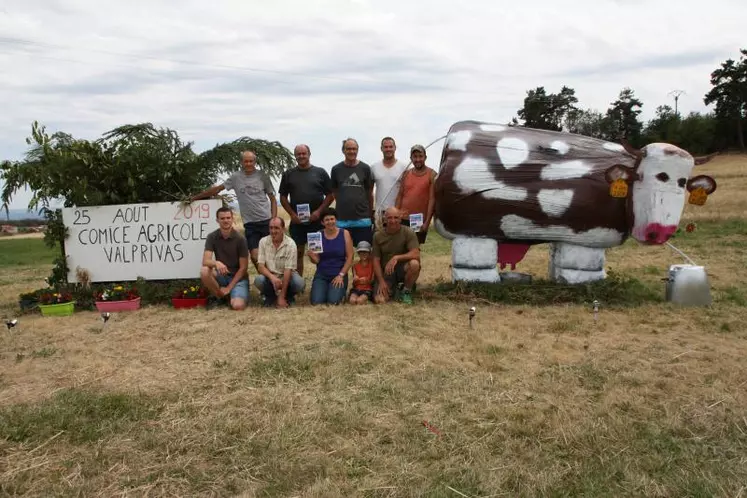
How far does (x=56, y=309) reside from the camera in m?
5.82

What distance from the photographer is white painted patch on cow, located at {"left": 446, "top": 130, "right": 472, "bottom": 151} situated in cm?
582

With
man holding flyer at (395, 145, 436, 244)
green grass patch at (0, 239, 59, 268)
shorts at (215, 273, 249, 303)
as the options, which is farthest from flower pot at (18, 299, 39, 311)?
green grass patch at (0, 239, 59, 268)

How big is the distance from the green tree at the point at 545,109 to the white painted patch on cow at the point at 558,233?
26.1 metres

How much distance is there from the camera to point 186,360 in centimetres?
407

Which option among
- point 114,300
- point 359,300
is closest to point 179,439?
point 359,300

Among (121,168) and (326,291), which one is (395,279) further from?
(121,168)

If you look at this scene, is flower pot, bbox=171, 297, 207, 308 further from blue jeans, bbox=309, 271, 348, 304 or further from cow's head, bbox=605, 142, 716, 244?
cow's head, bbox=605, 142, 716, 244

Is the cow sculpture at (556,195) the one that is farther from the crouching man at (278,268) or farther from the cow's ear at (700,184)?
the crouching man at (278,268)

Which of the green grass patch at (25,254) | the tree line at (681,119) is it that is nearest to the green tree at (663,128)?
the tree line at (681,119)

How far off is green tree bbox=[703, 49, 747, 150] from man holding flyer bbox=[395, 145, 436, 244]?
115 feet

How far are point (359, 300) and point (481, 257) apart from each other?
1247 mm

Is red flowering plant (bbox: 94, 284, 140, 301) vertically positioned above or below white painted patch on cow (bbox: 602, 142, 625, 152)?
below

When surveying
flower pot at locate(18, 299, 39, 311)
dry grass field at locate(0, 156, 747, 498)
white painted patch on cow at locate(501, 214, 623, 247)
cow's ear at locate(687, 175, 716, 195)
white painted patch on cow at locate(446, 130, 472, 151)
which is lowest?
dry grass field at locate(0, 156, 747, 498)

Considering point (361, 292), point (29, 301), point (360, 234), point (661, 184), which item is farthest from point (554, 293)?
point (29, 301)
